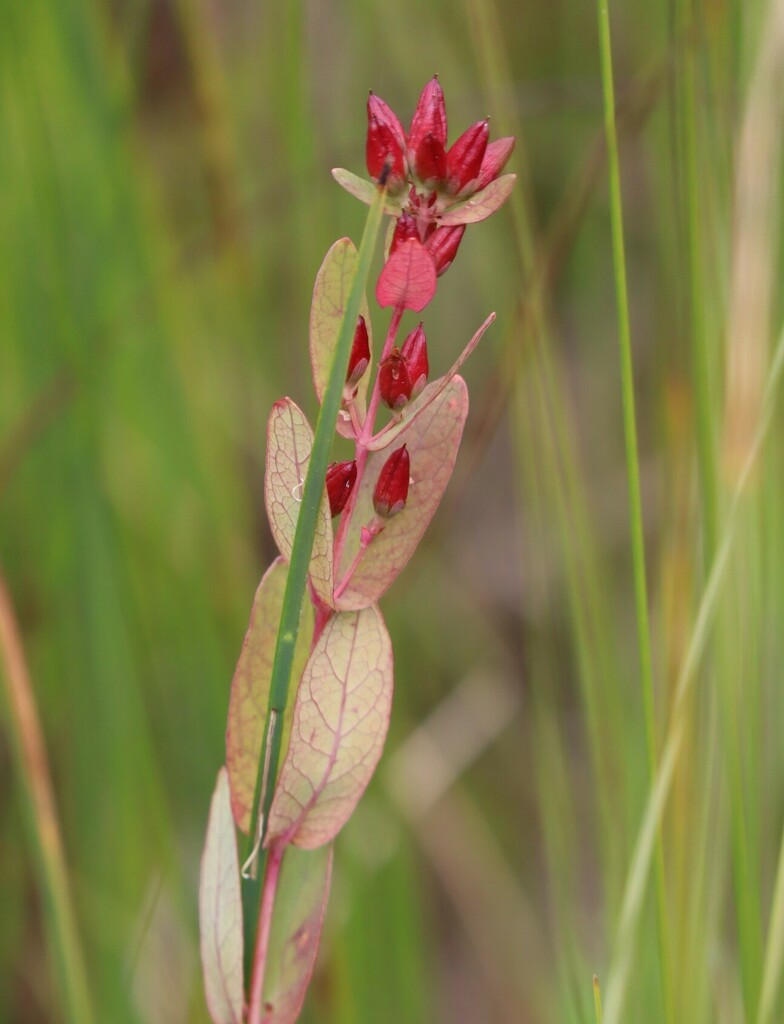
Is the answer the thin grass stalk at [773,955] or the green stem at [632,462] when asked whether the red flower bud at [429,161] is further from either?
the thin grass stalk at [773,955]

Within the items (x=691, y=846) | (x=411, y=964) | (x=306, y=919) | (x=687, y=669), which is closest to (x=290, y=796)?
(x=306, y=919)

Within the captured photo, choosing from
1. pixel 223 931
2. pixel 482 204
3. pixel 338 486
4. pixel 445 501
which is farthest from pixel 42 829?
A: pixel 445 501

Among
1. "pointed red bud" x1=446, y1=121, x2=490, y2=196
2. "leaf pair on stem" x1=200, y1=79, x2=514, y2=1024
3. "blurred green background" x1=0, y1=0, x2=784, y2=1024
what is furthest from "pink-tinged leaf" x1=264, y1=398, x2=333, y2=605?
"blurred green background" x1=0, y1=0, x2=784, y2=1024

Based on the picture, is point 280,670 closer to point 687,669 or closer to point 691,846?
point 687,669

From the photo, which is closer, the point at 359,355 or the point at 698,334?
the point at 359,355

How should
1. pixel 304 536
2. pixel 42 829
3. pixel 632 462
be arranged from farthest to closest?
pixel 42 829
pixel 632 462
pixel 304 536

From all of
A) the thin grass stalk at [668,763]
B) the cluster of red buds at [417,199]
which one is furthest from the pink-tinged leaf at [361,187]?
the thin grass stalk at [668,763]

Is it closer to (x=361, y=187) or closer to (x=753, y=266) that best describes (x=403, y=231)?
(x=361, y=187)
